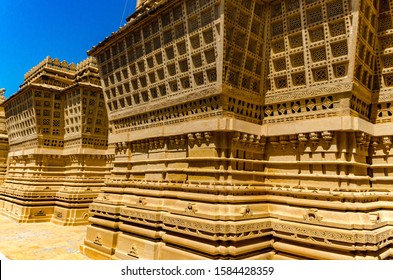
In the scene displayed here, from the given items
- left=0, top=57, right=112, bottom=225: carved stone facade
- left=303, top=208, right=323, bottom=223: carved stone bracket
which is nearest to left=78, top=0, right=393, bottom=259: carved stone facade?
left=303, top=208, right=323, bottom=223: carved stone bracket

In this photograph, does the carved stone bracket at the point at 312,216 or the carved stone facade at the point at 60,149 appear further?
the carved stone facade at the point at 60,149

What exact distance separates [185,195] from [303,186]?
360 centimetres

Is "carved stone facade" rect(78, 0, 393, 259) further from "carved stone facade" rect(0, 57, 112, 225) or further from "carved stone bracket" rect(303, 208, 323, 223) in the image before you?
"carved stone facade" rect(0, 57, 112, 225)

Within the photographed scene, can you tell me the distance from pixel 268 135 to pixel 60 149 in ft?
57.2

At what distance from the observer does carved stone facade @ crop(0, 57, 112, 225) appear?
2122 cm

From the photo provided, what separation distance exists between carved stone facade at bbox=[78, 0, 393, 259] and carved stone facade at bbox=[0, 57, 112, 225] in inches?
410

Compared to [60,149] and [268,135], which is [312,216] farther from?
[60,149]

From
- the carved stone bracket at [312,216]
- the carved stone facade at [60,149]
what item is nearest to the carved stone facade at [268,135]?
the carved stone bracket at [312,216]

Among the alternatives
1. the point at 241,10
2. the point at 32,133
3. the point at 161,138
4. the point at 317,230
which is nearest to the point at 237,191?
the point at 317,230

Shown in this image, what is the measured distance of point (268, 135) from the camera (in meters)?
10.5

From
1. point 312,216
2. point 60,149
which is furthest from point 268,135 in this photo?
point 60,149

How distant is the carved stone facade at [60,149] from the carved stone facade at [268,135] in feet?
34.2

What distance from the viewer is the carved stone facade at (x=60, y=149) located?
69.6ft

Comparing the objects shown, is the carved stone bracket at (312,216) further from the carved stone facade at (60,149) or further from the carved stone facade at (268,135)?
the carved stone facade at (60,149)
